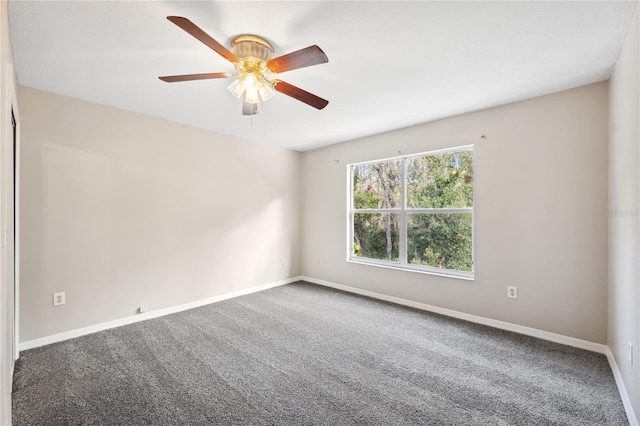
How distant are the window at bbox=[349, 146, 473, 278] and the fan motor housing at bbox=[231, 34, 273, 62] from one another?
2477mm

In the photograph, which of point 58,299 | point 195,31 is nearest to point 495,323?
point 195,31

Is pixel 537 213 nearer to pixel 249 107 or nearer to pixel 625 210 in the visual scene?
pixel 625 210

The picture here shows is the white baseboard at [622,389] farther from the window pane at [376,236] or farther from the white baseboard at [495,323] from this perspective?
the window pane at [376,236]

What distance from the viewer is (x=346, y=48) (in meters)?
1.99

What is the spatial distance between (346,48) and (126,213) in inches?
111

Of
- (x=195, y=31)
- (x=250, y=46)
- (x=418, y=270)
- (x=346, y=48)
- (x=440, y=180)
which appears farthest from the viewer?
(x=418, y=270)

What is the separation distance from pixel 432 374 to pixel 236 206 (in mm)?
3156

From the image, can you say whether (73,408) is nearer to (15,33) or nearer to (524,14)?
(15,33)

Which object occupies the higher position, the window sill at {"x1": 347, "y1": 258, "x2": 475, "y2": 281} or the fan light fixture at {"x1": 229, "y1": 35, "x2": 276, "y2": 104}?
the fan light fixture at {"x1": 229, "y1": 35, "x2": 276, "y2": 104}

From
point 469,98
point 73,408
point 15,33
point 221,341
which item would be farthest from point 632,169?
point 15,33

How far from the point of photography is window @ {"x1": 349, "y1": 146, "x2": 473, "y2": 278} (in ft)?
11.1

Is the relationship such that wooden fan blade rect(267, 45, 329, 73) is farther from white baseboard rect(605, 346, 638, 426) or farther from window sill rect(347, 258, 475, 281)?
window sill rect(347, 258, 475, 281)

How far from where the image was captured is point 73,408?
5.90 ft

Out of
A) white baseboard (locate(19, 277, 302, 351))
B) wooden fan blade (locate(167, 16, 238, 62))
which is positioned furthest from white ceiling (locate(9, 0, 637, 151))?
white baseboard (locate(19, 277, 302, 351))
